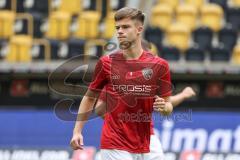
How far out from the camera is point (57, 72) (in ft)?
43.9

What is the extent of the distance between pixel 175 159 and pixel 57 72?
2.99 metres

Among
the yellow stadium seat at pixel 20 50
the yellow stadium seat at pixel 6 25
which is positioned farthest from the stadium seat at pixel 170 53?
the yellow stadium seat at pixel 6 25

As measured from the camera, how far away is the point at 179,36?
14727 mm

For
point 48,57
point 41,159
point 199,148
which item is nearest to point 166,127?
point 199,148

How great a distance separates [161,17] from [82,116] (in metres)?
8.96

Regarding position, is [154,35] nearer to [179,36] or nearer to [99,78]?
[179,36]

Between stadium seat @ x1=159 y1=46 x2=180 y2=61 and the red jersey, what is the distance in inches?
297

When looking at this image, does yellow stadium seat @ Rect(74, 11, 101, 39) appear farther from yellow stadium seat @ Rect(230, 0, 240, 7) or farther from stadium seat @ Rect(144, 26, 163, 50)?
yellow stadium seat @ Rect(230, 0, 240, 7)

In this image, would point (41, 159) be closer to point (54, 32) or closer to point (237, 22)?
point (54, 32)

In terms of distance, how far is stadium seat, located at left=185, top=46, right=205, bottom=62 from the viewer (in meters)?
14.0

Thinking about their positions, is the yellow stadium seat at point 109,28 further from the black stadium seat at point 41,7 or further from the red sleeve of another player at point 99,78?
the red sleeve of another player at point 99,78

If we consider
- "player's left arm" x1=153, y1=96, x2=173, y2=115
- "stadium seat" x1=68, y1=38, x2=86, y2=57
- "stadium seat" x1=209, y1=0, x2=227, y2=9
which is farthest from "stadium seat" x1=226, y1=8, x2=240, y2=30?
"player's left arm" x1=153, y1=96, x2=173, y2=115

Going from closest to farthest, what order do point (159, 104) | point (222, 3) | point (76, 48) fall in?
point (159, 104)
point (76, 48)
point (222, 3)

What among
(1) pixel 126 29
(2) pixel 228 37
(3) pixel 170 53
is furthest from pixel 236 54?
(1) pixel 126 29
